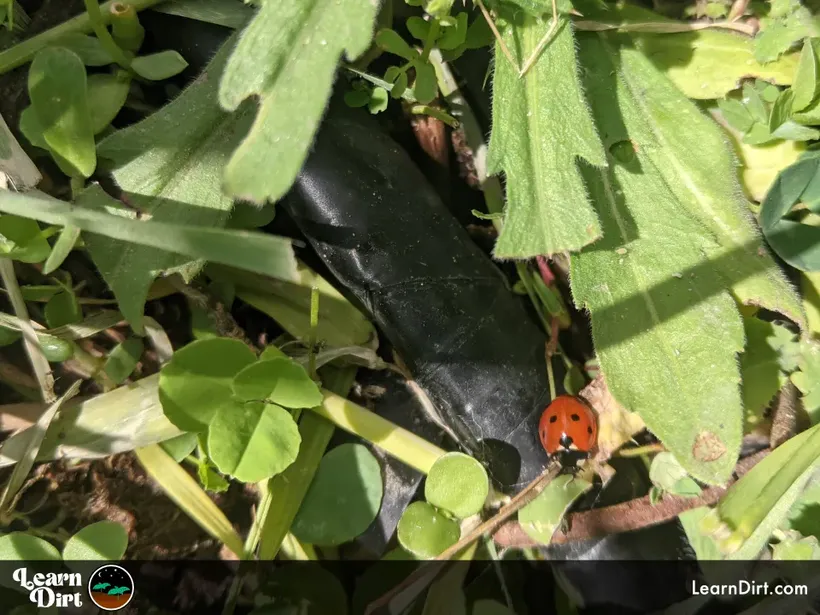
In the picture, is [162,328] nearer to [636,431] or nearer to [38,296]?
[38,296]

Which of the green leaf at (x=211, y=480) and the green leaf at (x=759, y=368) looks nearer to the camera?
the green leaf at (x=211, y=480)

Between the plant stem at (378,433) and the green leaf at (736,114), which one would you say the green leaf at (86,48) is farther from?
the green leaf at (736,114)

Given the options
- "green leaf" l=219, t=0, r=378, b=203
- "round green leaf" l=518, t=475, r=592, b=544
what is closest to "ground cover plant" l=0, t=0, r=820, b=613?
"round green leaf" l=518, t=475, r=592, b=544

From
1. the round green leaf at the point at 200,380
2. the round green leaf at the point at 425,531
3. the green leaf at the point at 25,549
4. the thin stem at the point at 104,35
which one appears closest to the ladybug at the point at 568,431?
the round green leaf at the point at 425,531

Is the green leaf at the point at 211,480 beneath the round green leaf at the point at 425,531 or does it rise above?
beneath

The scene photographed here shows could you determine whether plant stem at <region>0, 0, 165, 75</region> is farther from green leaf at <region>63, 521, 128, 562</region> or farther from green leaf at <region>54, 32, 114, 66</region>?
green leaf at <region>63, 521, 128, 562</region>

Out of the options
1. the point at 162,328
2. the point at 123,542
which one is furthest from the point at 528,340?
the point at 123,542
